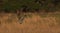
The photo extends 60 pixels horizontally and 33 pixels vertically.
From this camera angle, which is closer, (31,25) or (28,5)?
(31,25)

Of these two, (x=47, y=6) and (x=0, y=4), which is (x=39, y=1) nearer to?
(x=47, y=6)

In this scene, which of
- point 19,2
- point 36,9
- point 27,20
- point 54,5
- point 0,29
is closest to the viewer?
point 0,29

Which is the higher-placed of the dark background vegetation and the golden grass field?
the golden grass field

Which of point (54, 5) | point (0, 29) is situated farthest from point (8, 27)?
point (54, 5)

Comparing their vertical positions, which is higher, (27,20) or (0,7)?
(27,20)

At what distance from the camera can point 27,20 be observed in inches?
458

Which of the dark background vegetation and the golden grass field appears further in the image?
the dark background vegetation

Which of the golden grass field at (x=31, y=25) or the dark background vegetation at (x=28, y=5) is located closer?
the golden grass field at (x=31, y=25)

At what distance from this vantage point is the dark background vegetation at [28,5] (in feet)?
50.1

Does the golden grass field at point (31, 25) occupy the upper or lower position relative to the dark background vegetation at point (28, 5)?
upper

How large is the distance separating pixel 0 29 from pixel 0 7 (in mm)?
6047

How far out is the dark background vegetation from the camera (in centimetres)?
1526

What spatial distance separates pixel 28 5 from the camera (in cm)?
1586

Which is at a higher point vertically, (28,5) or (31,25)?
(31,25)
